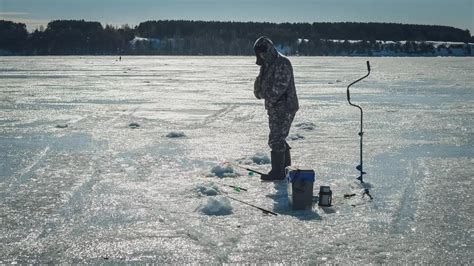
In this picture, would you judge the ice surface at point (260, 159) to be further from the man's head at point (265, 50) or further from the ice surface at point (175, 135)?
the ice surface at point (175, 135)

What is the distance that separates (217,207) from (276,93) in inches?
76.7

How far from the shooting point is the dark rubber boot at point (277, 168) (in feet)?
23.5

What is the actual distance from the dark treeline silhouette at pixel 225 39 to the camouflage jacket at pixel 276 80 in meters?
164

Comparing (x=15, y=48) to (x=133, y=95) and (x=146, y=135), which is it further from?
(x=146, y=135)

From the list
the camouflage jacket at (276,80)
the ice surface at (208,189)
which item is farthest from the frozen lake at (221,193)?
the camouflage jacket at (276,80)

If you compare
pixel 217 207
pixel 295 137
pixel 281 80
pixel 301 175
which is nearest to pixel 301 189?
pixel 301 175

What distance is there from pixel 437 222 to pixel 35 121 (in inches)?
419

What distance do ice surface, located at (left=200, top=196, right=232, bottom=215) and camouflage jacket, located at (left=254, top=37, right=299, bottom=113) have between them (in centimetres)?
181

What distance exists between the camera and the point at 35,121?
1344cm

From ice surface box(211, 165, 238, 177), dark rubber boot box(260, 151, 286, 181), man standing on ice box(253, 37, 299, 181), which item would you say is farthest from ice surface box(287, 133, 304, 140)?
dark rubber boot box(260, 151, 286, 181)

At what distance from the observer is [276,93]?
275 inches

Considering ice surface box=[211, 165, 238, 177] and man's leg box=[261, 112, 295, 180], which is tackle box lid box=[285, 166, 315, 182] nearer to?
man's leg box=[261, 112, 295, 180]

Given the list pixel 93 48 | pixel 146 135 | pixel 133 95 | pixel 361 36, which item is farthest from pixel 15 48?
pixel 146 135

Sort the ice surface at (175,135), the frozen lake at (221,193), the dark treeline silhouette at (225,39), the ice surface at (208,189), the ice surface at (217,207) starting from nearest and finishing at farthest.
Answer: the frozen lake at (221,193) < the ice surface at (217,207) < the ice surface at (208,189) < the ice surface at (175,135) < the dark treeline silhouette at (225,39)
